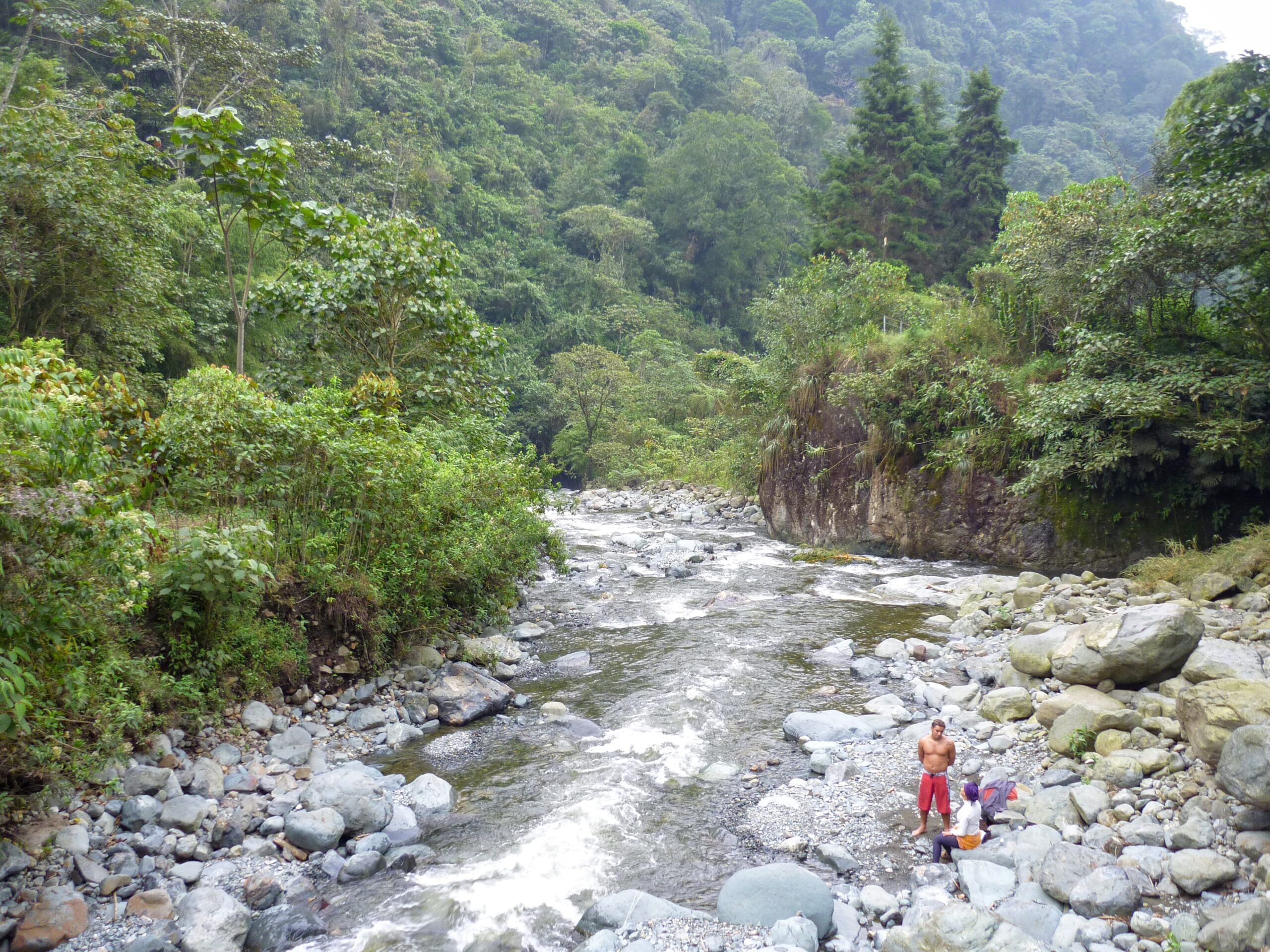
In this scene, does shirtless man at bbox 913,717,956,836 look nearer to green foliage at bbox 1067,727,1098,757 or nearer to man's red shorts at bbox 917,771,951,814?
man's red shorts at bbox 917,771,951,814

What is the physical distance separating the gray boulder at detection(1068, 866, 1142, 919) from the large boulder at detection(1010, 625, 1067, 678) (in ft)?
11.4

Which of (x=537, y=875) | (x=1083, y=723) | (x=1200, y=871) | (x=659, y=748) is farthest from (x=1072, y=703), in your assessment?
(x=537, y=875)

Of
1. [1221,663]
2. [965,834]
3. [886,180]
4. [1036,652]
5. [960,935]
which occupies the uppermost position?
[886,180]

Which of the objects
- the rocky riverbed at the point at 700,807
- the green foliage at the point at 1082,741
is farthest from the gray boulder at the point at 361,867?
the green foliage at the point at 1082,741

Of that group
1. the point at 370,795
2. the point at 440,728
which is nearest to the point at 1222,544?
the point at 440,728

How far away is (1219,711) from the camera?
16.5 feet

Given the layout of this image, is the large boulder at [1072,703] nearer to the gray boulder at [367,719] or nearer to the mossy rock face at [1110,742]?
the mossy rock face at [1110,742]

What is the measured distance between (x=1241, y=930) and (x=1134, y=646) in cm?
327

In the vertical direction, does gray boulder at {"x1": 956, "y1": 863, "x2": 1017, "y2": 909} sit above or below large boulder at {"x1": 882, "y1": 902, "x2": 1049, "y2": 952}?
below

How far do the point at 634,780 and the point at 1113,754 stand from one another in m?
3.69

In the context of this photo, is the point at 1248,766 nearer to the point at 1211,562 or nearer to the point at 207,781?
the point at 1211,562

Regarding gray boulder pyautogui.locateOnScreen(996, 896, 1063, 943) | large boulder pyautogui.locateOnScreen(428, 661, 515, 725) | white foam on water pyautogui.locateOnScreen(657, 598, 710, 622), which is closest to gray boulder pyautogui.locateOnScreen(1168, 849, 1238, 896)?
gray boulder pyautogui.locateOnScreen(996, 896, 1063, 943)

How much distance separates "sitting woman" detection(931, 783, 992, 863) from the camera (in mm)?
5094

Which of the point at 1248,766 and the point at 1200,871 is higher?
the point at 1248,766
